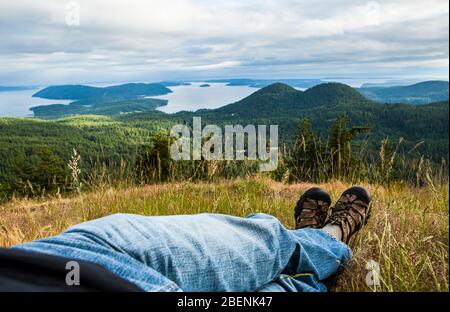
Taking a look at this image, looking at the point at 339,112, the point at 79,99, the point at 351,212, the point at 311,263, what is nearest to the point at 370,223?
the point at 351,212

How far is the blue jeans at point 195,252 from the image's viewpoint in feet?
3.98

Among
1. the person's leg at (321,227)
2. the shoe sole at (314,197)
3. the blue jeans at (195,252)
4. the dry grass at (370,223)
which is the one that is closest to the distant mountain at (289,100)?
the dry grass at (370,223)

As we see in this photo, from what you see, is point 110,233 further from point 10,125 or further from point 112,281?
point 10,125

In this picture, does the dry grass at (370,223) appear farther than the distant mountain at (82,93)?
No

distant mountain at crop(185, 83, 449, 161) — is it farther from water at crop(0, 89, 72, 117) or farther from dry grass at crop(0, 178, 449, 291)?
dry grass at crop(0, 178, 449, 291)

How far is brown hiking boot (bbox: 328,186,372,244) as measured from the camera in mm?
2492

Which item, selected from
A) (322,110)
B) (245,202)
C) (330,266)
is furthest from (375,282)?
(322,110)

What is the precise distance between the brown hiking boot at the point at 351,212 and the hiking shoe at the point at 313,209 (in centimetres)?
12

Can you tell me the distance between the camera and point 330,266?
195 centimetres

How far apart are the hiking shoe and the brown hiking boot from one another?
0.12 m

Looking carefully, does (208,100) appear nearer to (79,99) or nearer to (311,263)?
(311,263)

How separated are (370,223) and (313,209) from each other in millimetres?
438

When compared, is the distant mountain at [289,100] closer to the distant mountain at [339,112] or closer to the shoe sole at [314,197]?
the distant mountain at [339,112]
